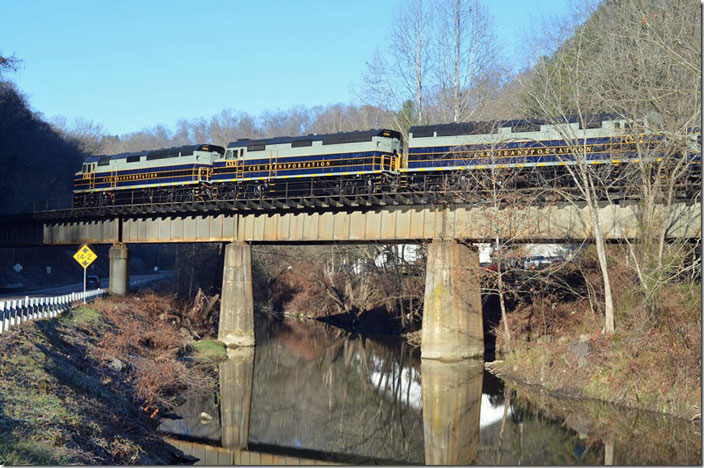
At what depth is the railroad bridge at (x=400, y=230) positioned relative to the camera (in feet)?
115

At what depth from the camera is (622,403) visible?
88.6ft

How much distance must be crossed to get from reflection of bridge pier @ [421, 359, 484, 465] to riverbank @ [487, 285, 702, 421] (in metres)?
2.00

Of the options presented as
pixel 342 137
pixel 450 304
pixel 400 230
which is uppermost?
pixel 342 137

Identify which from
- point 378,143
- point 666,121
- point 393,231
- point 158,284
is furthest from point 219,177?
point 666,121

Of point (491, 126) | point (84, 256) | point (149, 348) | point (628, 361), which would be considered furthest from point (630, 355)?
point (84, 256)

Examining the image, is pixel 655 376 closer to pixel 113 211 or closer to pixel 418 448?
pixel 418 448

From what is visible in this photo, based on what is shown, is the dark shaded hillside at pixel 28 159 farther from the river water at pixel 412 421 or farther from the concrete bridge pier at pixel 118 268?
the river water at pixel 412 421

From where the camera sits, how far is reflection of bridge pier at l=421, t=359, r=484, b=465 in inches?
912

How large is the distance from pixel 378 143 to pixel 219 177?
12.9m

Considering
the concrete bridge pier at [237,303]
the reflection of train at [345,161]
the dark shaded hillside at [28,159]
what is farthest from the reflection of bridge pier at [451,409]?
the dark shaded hillside at [28,159]

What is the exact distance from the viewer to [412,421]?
90.9 ft

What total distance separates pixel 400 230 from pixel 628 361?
14.6m

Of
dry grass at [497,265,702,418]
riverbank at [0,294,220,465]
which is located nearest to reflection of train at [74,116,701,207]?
dry grass at [497,265,702,418]

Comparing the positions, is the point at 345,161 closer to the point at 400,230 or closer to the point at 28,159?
the point at 400,230
